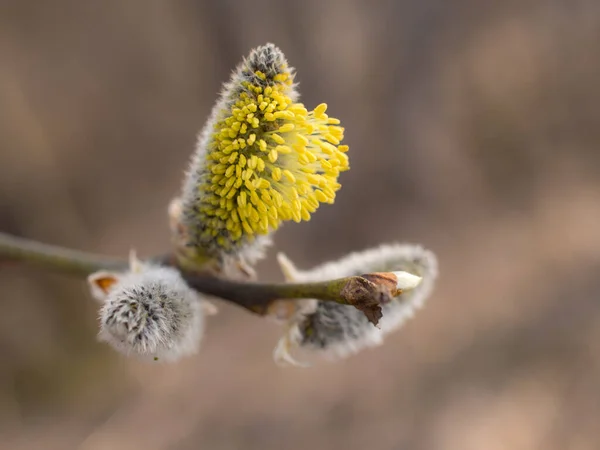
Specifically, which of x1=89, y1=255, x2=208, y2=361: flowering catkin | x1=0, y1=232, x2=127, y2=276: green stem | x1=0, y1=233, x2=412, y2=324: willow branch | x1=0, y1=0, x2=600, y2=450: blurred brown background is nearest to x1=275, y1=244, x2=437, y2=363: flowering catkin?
x1=0, y1=233, x2=412, y2=324: willow branch

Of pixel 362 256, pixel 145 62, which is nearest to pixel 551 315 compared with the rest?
pixel 362 256

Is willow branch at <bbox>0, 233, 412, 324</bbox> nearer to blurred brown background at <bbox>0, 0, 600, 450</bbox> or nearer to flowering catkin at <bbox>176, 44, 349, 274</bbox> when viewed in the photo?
flowering catkin at <bbox>176, 44, 349, 274</bbox>

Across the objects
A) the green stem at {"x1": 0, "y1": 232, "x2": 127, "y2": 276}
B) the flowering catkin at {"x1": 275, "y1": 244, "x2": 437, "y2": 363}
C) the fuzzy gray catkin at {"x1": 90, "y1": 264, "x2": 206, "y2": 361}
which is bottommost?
the green stem at {"x1": 0, "y1": 232, "x2": 127, "y2": 276}

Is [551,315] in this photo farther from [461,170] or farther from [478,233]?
[461,170]

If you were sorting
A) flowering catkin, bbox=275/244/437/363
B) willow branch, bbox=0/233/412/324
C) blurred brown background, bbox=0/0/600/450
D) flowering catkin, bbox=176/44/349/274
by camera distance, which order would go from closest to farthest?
willow branch, bbox=0/233/412/324 < flowering catkin, bbox=176/44/349/274 < flowering catkin, bbox=275/244/437/363 < blurred brown background, bbox=0/0/600/450

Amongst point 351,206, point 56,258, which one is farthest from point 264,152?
point 351,206

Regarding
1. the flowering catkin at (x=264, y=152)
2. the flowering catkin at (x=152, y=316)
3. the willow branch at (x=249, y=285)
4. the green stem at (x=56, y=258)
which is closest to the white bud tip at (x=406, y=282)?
the willow branch at (x=249, y=285)
